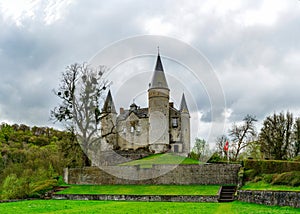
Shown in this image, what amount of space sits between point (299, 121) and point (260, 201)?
88.7 ft

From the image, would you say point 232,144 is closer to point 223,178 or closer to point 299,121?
point 299,121

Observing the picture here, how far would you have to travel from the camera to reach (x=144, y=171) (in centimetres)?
3159

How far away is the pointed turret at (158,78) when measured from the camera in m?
49.9

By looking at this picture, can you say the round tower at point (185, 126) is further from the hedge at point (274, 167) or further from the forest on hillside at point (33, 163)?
the hedge at point (274, 167)

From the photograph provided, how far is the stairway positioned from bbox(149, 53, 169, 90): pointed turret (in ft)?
81.8

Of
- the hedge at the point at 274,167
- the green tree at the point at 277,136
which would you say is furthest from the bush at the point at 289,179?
the green tree at the point at 277,136

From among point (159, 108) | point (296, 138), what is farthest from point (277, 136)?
point (159, 108)

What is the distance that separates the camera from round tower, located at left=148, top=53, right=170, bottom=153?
164ft

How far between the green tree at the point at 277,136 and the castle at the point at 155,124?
11.5 m

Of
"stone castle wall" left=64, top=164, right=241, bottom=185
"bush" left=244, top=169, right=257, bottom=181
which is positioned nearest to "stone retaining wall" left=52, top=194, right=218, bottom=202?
"bush" left=244, top=169, right=257, bottom=181

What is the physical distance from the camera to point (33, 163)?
4834 centimetres

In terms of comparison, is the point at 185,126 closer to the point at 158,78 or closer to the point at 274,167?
the point at 158,78

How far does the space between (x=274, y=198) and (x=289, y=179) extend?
15.6ft

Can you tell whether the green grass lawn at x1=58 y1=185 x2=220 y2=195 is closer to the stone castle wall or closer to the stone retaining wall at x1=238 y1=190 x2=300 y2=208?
the stone castle wall
